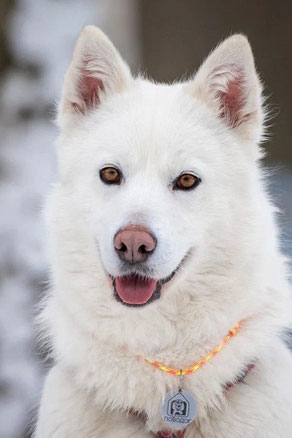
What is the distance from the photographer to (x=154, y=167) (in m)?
2.93

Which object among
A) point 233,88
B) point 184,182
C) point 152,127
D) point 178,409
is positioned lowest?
point 178,409

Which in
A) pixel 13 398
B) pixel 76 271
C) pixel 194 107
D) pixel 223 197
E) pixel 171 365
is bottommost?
pixel 13 398

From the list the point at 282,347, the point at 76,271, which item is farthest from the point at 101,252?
the point at 282,347

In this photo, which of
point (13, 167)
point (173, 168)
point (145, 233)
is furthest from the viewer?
point (13, 167)

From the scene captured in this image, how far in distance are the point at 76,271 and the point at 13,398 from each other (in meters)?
1.66

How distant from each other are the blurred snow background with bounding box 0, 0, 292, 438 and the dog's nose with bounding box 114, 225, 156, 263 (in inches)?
58.5

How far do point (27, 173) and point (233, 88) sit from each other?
163 cm

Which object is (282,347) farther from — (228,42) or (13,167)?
(13,167)

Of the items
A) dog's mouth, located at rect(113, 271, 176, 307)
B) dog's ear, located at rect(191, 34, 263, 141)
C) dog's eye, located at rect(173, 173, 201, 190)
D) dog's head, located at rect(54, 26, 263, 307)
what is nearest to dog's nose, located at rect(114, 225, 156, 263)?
dog's head, located at rect(54, 26, 263, 307)

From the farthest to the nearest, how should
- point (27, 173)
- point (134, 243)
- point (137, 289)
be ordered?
1. point (27, 173)
2. point (137, 289)
3. point (134, 243)

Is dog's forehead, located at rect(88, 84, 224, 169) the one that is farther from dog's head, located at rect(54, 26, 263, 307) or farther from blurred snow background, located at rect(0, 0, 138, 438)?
blurred snow background, located at rect(0, 0, 138, 438)

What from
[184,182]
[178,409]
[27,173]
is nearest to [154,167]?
[184,182]

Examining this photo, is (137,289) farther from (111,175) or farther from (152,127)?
(152,127)

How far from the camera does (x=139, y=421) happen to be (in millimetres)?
2955
